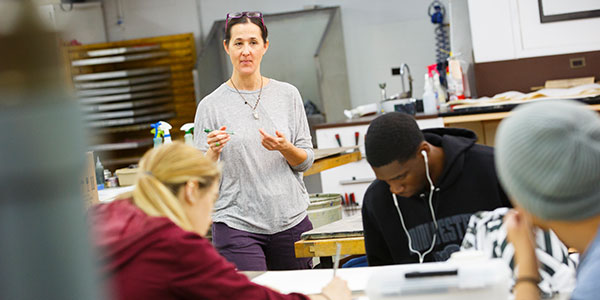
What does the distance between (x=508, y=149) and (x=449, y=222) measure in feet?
3.60

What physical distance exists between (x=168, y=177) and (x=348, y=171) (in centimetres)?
427

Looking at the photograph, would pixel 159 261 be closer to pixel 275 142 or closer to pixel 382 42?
pixel 275 142

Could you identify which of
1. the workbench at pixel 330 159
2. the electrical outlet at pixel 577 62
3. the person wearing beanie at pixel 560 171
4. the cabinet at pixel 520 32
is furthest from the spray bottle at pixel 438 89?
the person wearing beanie at pixel 560 171

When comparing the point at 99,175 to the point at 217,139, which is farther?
A: the point at 99,175

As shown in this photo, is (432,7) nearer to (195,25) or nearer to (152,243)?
(195,25)

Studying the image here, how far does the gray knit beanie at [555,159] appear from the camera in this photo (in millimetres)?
1188

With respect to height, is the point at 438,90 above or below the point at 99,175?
above

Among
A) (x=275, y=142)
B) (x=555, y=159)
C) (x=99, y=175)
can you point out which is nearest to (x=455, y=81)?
(x=99, y=175)

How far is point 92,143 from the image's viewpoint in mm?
307

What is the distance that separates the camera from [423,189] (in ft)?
7.73

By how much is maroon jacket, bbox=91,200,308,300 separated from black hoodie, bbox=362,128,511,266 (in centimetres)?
88

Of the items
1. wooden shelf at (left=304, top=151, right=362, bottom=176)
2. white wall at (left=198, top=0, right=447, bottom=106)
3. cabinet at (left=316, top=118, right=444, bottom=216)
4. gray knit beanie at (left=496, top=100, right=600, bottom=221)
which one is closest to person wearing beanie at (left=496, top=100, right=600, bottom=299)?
gray knit beanie at (left=496, top=100, right=600, bottom=221)

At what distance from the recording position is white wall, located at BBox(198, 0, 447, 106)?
348 inches

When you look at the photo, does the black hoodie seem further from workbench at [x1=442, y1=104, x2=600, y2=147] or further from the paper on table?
workbench at [x1=442, y1=104, x2=600, y2=147]
